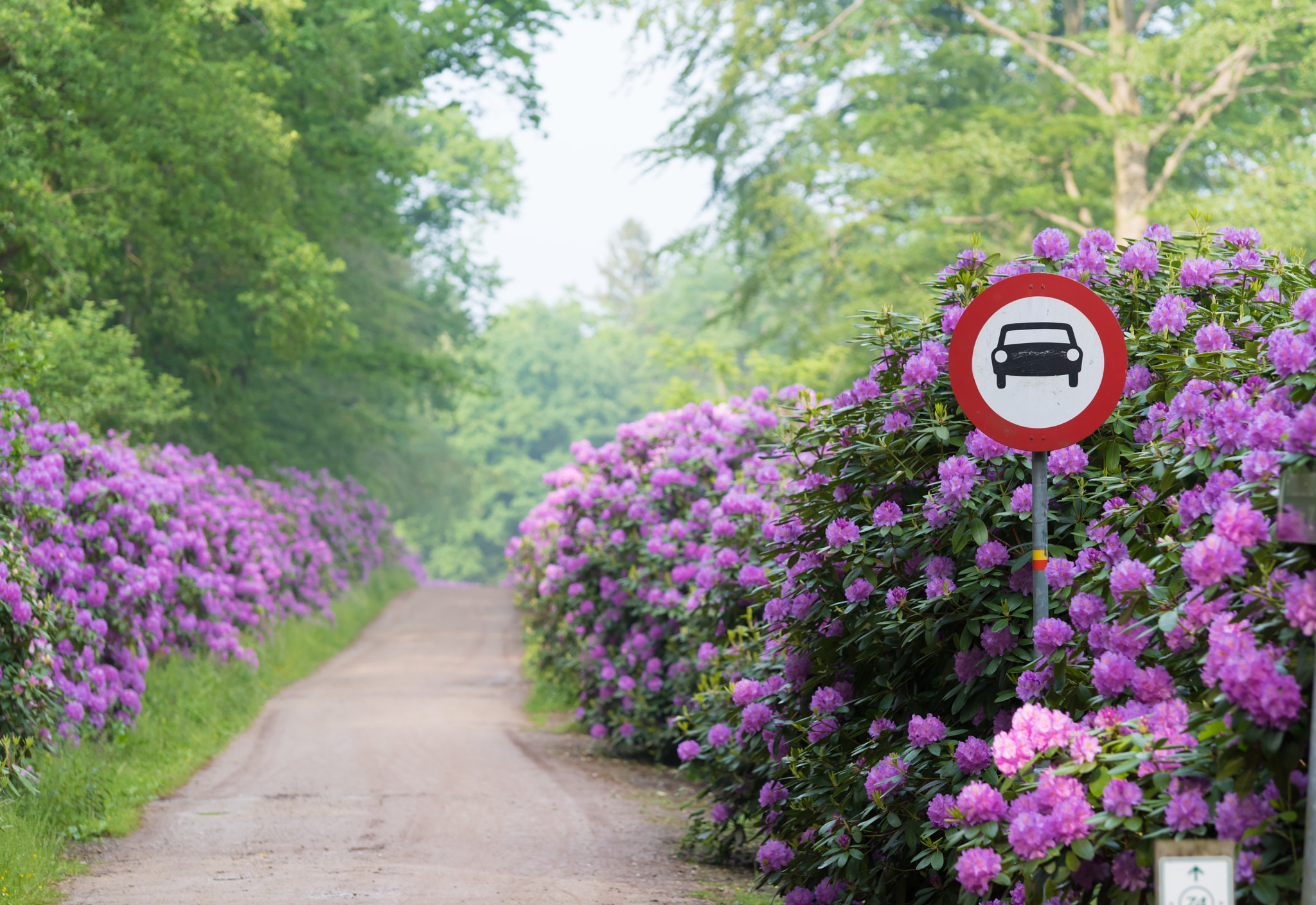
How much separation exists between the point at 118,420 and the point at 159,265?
2433 mm

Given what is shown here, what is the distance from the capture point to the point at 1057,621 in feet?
13.7

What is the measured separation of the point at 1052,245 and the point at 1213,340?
1.20 meters

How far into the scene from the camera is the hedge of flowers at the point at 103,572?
7617 millimetres

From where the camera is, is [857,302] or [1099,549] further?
[857,302]

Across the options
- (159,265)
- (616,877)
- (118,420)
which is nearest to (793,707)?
(616,877)

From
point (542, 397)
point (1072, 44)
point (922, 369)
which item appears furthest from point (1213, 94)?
point (542, 397)

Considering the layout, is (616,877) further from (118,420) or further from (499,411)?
(499,411)

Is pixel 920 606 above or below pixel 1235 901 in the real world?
above

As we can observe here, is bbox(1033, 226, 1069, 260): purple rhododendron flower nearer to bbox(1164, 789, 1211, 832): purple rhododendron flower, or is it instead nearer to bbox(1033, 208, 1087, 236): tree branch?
bbox(1164, 789, 1211, 832): purple rhododendron flower

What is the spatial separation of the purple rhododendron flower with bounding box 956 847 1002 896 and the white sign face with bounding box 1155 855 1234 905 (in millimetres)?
701

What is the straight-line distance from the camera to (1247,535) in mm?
3203

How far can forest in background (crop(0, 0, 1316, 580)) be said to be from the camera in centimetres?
1334

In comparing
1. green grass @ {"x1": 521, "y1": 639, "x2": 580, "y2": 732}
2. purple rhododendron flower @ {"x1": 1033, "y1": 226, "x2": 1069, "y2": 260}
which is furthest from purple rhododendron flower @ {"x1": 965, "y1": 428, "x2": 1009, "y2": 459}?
green grass @ {"x1": 521, "y1": 639, "x2": 580, "y2": 732}

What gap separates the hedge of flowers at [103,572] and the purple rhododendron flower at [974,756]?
18.3 feet
